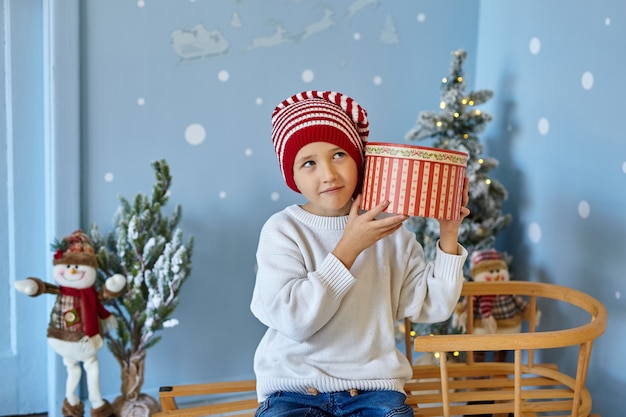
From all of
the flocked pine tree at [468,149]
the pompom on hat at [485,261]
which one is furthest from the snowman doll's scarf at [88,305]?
the pompom on hat at [485,261]

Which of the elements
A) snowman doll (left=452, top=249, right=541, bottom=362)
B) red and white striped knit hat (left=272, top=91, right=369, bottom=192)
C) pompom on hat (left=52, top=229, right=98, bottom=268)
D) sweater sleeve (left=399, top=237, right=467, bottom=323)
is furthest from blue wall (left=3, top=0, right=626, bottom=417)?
red and white striped knit hat (left=272, top=91, right=369, bottom=192)

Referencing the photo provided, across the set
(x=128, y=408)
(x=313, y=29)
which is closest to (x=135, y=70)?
(x=313, y=29)

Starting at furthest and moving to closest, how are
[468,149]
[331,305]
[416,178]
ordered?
1. [468,149]
2. [331,305]
3. [416,178]

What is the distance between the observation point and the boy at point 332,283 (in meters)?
1.30

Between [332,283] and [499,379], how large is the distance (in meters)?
0.65

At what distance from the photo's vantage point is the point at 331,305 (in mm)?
1304

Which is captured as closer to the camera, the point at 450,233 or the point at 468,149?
the point at 450,233

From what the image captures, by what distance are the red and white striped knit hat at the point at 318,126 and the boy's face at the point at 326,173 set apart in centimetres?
1

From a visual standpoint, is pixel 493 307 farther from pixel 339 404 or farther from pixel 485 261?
pixel 339 404

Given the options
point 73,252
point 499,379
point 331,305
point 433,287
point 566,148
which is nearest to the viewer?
point 331,305

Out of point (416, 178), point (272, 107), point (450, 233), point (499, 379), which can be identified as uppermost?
point (272, 107)

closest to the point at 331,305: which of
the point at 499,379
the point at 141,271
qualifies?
the point at 499,379

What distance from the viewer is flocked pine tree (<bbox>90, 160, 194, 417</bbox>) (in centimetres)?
186

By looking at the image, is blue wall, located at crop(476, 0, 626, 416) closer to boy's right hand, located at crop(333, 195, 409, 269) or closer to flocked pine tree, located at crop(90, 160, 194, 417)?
boy's right hand, located at crop(333, 195, 409, 269)
